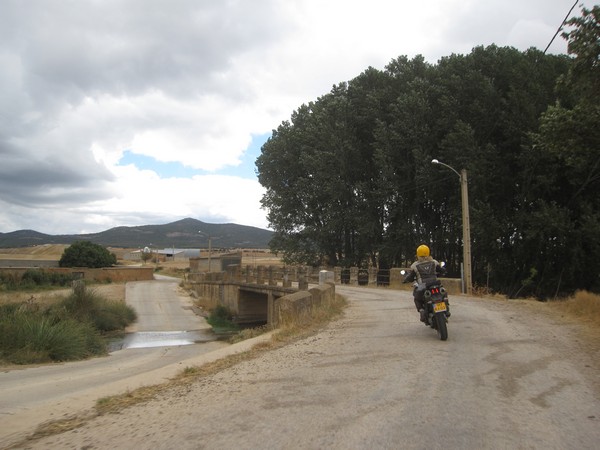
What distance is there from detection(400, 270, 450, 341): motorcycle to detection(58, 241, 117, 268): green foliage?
81.2 meters

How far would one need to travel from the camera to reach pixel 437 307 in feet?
Result: 29.5

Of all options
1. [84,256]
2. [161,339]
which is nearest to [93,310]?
[161,339]

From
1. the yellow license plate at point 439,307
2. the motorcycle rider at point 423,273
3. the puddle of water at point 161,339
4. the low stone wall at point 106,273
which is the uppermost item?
the motorcycle rider at point 423,273

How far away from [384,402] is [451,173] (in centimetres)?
3148

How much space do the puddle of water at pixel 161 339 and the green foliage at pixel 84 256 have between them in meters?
52.7

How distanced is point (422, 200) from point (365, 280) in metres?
7.32

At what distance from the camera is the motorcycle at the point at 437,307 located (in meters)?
8.99

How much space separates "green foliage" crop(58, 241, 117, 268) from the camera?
8156 centimetres

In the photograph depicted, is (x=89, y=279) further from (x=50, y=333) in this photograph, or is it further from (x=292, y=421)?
(x=292, y=421)

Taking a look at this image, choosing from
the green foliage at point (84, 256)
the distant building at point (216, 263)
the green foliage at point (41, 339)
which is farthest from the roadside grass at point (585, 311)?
the green foliage at point (84, 256)

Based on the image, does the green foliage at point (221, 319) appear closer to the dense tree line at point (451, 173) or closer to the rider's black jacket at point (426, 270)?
the dense tree line at point (451, 173)

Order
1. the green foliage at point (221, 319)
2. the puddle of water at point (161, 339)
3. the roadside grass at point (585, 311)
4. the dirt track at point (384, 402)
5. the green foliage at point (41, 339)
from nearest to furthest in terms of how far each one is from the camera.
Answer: the dirt track at point (384, 402), the roadside grass at point (585, 311), the green foliage at point (41, 339), the puddle of water at point (161, 339), the green foliage at point (221, 319)

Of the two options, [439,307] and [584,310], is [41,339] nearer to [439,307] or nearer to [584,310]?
[439,307]

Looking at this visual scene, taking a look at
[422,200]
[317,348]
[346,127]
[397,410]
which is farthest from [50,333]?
[346,127]
